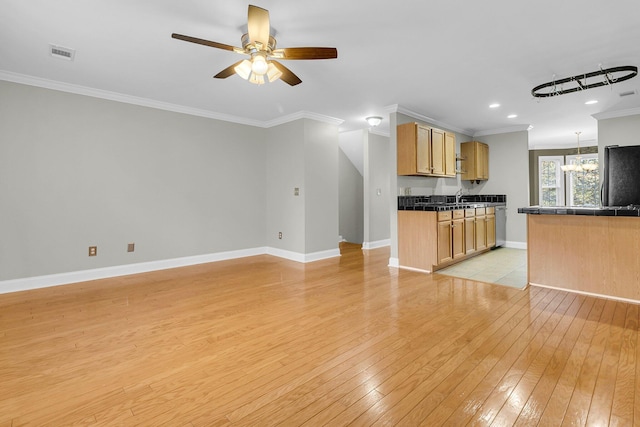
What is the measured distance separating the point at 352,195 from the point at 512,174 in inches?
128

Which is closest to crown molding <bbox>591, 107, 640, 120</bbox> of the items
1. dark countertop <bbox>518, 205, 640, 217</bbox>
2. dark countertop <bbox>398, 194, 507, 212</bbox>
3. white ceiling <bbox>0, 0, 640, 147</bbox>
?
white ceiling <bbox>0, 0, 640, 147</bbox>

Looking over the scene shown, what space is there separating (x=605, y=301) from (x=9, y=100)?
6.73 meters

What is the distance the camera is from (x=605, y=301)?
10.4 feet

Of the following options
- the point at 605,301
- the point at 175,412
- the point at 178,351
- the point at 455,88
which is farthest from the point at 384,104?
the point at 175,412

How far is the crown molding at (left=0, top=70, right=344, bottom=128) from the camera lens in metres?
3.68

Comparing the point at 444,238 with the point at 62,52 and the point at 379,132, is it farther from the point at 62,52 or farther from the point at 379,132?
the point at 62,52

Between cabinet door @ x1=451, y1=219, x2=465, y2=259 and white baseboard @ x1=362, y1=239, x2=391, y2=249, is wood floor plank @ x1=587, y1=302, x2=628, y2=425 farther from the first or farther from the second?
white baseboard @ x1=362, y1=239, x2=391, y2=249

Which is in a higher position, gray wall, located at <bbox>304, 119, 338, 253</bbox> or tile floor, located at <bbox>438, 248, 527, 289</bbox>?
gray wall, located at <bbox>304, 119, 338, 253</bbox>

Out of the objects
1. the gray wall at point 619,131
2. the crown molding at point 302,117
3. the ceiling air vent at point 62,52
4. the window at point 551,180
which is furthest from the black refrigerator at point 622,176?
the window at point 551,180

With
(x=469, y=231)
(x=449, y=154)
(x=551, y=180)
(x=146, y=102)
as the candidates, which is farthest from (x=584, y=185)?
(x=146, y=102)

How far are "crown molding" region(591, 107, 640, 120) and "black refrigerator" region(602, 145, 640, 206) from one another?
223 centimetres

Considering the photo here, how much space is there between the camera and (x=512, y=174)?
21.1ft

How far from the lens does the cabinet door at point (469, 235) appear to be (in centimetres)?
505

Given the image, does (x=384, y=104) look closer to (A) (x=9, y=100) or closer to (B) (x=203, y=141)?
(B) (x=203, y=141)
